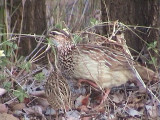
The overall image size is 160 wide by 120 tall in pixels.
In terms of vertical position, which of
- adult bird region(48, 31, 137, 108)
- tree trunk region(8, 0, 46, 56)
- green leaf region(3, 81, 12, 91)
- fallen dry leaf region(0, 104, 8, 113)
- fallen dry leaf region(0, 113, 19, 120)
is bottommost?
fallen dry leaf region(0, 113, 19, 120)

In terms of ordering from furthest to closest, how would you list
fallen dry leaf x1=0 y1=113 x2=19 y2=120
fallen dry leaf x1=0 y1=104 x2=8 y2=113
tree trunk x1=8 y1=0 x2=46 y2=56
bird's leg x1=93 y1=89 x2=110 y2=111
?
tree trunk x1=8 y1=0 x2=46 y2=56, bird's leg x1=93 y1=89 x2=110 y2=111, fallen dry leaf x1=0 y1=104 x2=8 y2=113, fallen dry leaf x1=0 y1=113 x2=19 y2=120

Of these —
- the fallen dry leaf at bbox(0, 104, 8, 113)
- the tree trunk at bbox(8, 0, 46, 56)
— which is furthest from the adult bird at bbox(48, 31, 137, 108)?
the tree trunk at bbox(8, 0, 46, 56)

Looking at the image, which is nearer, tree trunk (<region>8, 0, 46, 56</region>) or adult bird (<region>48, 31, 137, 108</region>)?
adult bird (<region>48, 31, 137, 108</region>)

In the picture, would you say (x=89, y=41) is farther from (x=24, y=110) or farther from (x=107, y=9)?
(x=24, y=110)

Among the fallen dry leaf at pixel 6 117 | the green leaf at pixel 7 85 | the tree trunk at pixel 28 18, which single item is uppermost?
the tree trunk at pixel 28 18

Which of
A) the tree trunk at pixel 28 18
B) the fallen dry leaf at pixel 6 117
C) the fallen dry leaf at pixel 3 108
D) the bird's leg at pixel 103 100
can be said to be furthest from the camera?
the tree trunk at pixel 28 18

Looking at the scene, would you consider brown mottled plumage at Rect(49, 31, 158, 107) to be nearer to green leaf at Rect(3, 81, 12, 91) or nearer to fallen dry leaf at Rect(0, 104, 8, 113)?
green leaf at Rect(3, 81, 12, 91)

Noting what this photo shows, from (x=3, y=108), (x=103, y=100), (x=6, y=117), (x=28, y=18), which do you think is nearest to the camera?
(x=6, y=117)

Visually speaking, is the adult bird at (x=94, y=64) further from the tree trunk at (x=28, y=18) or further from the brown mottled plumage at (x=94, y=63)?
the tree trunk at (x=28, y=18)

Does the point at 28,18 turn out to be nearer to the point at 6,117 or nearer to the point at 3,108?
the point at 3,108

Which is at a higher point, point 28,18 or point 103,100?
point 28,18

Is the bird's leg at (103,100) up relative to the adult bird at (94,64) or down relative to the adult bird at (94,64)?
down

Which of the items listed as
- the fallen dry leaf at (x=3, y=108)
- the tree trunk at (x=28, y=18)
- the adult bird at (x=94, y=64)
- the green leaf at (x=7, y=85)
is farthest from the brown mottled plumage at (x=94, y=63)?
the tree trunk at (x=28, y=18)

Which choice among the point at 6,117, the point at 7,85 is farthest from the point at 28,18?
the point at 6,117
